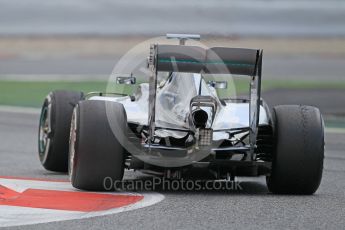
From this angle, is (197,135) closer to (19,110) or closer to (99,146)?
(99,146)

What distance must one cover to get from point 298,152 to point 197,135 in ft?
2.86

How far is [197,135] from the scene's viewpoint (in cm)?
841

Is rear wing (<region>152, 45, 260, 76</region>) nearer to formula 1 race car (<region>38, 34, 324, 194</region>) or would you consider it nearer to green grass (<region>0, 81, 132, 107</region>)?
formula 1 race car (<region>38, 34, 324, 194</region>)

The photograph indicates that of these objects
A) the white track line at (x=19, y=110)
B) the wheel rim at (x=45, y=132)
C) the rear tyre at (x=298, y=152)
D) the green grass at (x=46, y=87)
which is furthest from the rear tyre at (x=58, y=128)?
the green grass at (x=46, y=87)

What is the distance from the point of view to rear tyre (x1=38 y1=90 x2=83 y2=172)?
10070 millimetres

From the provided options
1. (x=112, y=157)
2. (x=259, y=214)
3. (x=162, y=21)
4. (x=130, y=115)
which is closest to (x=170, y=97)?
(x=130, y=115)

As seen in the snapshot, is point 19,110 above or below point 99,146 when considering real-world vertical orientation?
below

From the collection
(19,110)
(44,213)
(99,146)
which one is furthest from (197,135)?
(19,110)

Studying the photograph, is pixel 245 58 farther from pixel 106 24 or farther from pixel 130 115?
pixel 106 24

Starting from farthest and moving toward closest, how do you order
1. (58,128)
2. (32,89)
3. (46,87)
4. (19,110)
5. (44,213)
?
1. (46,87)
2. (32,89)
3. (19,110)
4. (58,128)
5. (44,213)

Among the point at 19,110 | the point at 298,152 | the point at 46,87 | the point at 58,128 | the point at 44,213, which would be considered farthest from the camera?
the point at 46,87

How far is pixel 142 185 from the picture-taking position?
916cm

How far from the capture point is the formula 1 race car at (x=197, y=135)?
8.32 meters

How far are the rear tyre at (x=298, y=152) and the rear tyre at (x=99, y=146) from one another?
133cm
